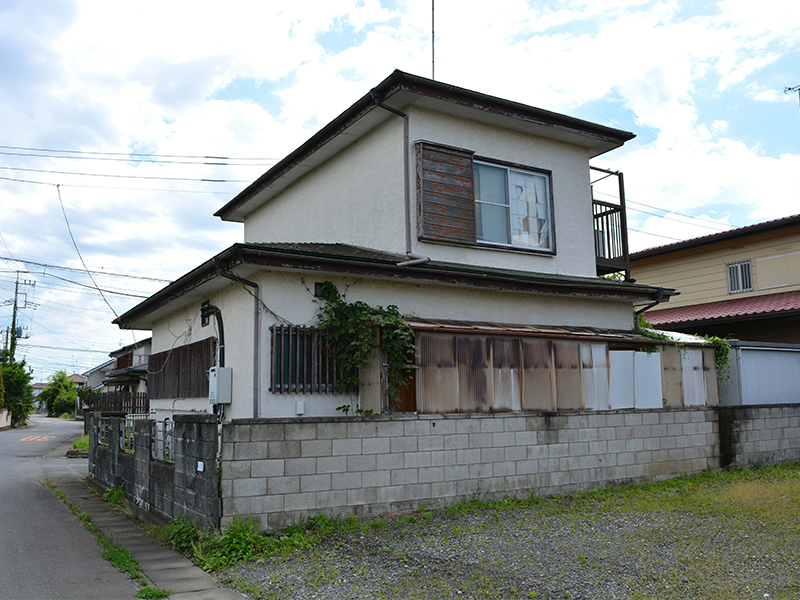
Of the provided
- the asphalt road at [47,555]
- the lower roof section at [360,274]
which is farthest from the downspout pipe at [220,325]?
the asphalt road at [47,555]

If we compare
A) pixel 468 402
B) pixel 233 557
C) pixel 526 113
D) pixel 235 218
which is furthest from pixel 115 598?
pixel 235 218

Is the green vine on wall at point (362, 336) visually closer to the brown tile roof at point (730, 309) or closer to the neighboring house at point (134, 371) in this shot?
the brown tile roof at point (730, 309)

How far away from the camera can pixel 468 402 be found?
9391 millimetres

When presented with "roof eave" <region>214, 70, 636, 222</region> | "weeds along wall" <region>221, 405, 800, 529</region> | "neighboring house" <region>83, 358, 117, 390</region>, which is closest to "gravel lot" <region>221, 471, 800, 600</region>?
"weeds along wall" <region>221, 405, 800, 529</region>

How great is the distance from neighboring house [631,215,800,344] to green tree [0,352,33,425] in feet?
144

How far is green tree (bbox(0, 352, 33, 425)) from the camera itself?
4631cm

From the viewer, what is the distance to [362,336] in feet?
29.1

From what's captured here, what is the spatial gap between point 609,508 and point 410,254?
4.74m

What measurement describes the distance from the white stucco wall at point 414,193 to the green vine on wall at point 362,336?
6.34 feet

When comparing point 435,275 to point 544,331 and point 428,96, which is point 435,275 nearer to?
point 544,331

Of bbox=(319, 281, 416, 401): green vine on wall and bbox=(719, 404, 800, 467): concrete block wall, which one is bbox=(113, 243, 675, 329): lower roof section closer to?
bbox=(319, 281, 416, 401): green vine on wall

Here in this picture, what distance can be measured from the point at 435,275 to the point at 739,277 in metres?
13.9

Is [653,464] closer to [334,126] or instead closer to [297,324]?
[297,324]

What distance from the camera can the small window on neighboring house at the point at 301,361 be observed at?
880cm
